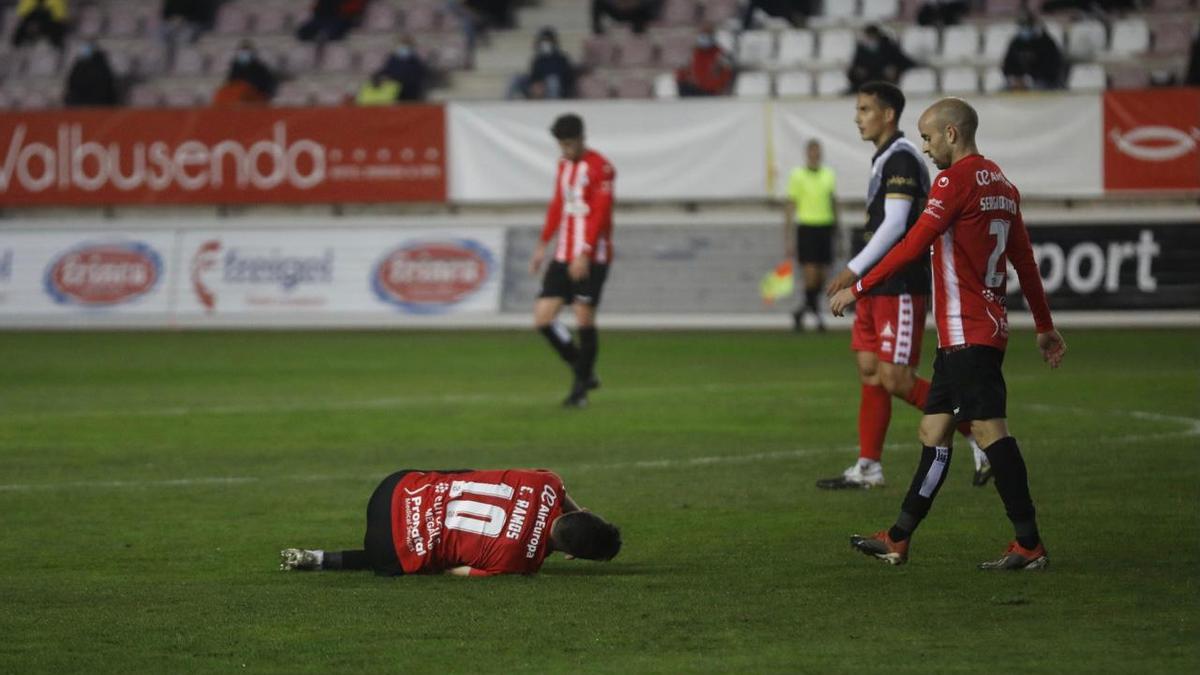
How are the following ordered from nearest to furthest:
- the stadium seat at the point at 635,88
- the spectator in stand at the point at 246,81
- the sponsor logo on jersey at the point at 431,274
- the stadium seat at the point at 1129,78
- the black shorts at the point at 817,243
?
the black shorts at the point at 817,243 → the sponsor logo on jersey at the point at 431,274 → the stadium seat at the point at 1129,78 → the stadium seat at the point at 635,88 → the spectator in stand at the point at 246,81

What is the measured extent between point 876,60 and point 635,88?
3551mm

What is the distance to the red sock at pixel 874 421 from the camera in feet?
34.3

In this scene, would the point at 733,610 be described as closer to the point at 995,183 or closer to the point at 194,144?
the point at 995,183

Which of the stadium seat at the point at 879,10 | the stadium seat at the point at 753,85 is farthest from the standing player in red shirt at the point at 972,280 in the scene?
the stadium seat at the point at 879,10

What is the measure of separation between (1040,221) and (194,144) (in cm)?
1143

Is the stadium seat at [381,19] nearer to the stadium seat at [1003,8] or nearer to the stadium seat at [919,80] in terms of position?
the stadium seat at [919,80]

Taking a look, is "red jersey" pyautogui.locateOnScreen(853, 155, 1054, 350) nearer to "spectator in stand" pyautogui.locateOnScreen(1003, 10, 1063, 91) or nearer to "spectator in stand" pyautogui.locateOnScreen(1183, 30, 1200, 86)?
"spectator in stand" pyautogui.locateOnScreen(1183, 30, 1200, 86)

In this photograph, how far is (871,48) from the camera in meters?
25.7

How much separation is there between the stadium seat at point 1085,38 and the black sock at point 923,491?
19.3 m

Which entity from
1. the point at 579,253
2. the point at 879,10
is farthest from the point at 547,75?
the point at 579,253

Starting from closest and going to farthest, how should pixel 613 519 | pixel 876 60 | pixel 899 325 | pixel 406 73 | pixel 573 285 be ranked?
pixel 613 519
pixel 899 325
pixel 573 285
pixel 876 60
pixel 406 73

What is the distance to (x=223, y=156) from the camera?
88.8 ft

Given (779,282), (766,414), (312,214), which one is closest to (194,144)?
(312,214)

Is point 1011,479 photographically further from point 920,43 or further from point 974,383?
point 920,43
